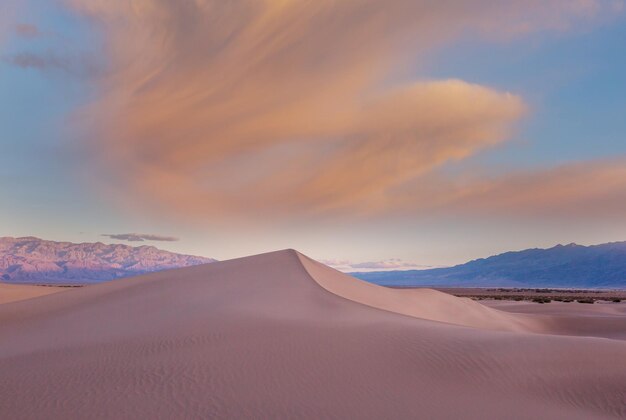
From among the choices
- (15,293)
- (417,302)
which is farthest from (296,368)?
(15,293)

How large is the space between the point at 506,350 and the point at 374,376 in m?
2.43

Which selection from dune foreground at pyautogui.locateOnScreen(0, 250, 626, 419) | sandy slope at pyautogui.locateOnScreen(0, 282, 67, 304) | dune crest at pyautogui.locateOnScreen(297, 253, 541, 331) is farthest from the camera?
sandy slope at pyautogui.locateOnScreen(0, 282, 67, 304)

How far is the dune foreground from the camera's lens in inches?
262

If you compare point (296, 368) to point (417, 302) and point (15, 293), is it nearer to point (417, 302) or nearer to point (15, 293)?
point (417, 302)

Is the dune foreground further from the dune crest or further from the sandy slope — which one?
the sandy slope

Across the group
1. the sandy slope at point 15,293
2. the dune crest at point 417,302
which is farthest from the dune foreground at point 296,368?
the sandy slope at point 15,293

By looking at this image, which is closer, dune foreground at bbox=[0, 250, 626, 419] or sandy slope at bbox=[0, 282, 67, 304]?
dune foreground at bbox=[0, 250, 626, 419]

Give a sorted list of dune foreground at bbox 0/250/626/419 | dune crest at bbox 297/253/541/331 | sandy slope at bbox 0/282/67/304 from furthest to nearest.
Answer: sandy slope at bbox 0/282/67/304 → dune crest at bbox 297/253/541/331 → dune foreground at bbox 0/250/626/419

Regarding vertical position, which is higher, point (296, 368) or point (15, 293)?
point (15, 293)

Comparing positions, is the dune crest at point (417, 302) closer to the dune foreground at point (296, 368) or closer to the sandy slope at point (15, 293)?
the dune foreground at point (296, 368)

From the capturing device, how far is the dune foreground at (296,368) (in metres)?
6.66

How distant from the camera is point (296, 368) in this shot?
7.91 m

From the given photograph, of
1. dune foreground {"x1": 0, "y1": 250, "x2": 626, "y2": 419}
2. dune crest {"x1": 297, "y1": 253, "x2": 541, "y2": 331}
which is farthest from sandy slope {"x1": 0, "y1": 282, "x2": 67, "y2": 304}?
dune foreground {"x1": 0, "y1": 250, "x2": 626, "y2": 419}

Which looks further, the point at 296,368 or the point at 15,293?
the point at 15,293
